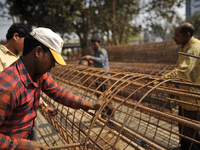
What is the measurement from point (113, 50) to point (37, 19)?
5842mm

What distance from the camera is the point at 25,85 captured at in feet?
3.09

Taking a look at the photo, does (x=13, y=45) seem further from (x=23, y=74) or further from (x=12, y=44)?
(x=23, y=74)

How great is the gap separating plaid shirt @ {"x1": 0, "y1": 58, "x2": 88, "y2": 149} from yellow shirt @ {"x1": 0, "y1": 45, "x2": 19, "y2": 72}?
2.45 feet

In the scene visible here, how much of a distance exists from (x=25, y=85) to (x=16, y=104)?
12 centimetres

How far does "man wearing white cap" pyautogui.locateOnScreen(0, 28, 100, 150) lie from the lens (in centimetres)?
85

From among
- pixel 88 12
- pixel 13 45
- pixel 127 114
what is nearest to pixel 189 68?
pixel 127 114

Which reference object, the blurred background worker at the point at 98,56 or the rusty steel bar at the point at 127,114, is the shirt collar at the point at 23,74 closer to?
the rusty steel bar at the point at 127,114

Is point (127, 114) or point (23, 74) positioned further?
point (127, 114)

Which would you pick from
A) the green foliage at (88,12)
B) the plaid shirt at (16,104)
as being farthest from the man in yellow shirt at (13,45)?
the green foliage at (88,12)

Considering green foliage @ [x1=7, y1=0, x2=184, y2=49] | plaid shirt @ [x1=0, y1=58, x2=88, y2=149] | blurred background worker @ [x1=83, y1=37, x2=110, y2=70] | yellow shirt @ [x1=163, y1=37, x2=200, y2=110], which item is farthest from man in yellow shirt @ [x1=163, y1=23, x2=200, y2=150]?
green foliage @ [x1=7, y1=0, x2=184, y2=49]

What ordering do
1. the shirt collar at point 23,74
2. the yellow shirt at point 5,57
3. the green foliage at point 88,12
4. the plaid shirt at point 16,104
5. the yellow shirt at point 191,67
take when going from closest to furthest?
the plaid shirt at point 16,104
the shirt collar at point 23,74
the yellow shirt at point 5,57
the yellow shirt at point 191,67
the green foliage at point 88,12

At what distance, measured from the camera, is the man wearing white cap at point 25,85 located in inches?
33.5

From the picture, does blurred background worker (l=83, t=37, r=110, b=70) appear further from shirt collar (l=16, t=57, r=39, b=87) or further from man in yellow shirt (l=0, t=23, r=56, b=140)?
shirt collar (l=16, t=57, r=39, b=87)

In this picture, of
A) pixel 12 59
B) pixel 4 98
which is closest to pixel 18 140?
pixel 4 98
